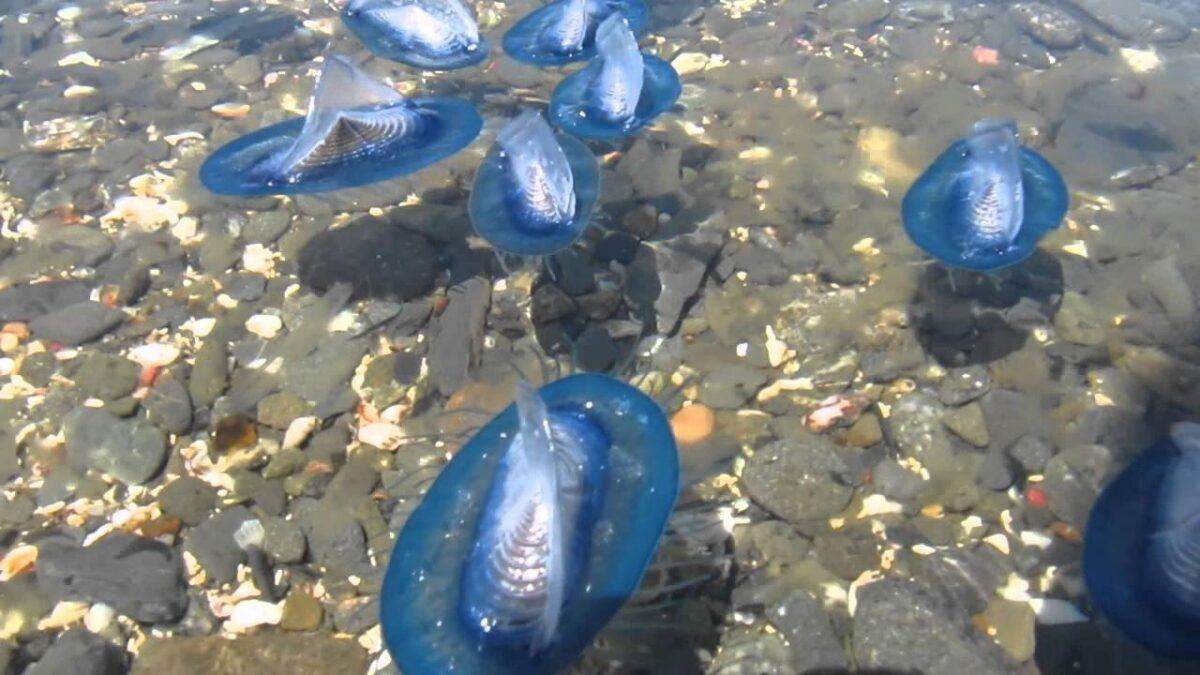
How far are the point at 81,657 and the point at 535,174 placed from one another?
114 inches

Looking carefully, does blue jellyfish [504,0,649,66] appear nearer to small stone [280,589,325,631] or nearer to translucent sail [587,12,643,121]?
translucent sail [587,12,643,121]

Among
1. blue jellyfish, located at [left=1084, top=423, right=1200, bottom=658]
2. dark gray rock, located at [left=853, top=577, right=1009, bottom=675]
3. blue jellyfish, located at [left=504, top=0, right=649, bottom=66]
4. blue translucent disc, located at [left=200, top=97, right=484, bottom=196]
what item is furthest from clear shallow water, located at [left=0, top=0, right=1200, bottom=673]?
blue translucent disc, located at [left=200, top=97, right=484, bottom=196]

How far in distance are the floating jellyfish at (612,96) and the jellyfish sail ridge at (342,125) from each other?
1050 millimetres

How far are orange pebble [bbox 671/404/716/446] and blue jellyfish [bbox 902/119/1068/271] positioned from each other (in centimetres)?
137

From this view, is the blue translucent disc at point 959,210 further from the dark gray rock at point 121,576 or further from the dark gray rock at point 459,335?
the dark gray rock at point 121,576

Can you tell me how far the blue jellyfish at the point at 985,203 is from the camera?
4.32 metres

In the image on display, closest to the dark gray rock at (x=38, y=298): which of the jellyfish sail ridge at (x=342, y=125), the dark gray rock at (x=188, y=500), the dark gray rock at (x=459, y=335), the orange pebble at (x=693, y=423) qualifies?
the dark gray rock at (x=188, y=500)

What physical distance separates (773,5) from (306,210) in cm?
468

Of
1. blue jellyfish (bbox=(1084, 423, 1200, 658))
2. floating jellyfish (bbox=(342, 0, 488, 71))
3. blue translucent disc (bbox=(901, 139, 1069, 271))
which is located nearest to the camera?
blue jellyfish (bbox=(1084, 423, 1200, 658))

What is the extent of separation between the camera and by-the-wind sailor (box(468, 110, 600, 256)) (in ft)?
14.0

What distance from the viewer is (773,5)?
315 inches

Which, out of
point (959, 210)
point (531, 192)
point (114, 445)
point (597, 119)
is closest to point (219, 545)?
point (114, 445)

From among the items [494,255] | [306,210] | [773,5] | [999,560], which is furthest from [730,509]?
[773,5]

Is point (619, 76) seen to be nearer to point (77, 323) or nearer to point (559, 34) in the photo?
point (559, 34)
